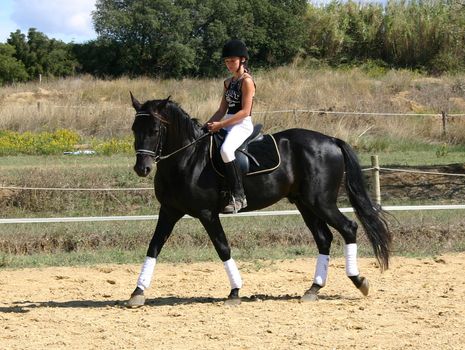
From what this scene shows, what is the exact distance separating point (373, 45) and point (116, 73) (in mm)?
14355

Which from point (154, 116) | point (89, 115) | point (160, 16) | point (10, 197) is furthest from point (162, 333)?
point (160, 16)

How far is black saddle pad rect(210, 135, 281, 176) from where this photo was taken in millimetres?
7992

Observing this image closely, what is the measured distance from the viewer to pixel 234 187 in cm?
785

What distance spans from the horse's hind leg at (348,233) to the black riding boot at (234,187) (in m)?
0.87

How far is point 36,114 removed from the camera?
2709cm

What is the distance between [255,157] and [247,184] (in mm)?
299

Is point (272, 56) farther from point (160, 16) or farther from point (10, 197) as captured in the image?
point (10, 197)

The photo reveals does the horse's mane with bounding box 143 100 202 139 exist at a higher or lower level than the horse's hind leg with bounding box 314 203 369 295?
higher

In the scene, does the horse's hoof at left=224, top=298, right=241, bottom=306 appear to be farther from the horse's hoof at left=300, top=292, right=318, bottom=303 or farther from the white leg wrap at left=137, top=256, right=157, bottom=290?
the white leg wrap at left=137, top=256, right=157, bottom=290

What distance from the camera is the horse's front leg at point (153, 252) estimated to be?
312 inches

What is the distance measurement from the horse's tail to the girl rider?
1242 mm

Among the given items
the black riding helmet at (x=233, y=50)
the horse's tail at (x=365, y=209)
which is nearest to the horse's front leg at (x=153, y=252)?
the black riding helmet at (x=233, y=50)

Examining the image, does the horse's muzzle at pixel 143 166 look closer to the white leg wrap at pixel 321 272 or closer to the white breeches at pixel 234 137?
the white breeches at pixel 234 137

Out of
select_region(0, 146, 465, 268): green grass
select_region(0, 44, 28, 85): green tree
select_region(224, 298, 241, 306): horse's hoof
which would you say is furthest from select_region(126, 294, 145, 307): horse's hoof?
select_region(0, 44, 28, 85): green tree
